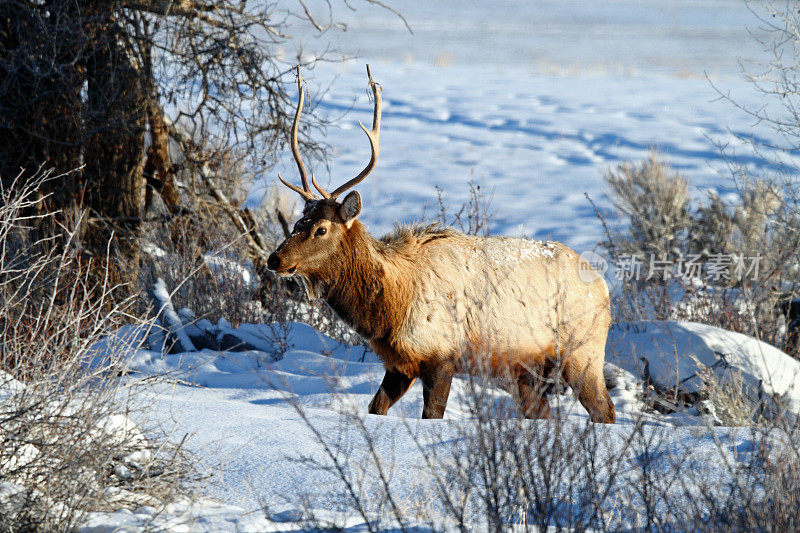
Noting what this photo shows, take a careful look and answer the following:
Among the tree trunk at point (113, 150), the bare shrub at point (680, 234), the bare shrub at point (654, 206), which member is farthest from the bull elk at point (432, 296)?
the bare shrub at point (654, 206)

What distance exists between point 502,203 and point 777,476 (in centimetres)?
1868

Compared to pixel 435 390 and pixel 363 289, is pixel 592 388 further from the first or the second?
pixel 363 289

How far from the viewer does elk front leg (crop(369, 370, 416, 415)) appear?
209 inches

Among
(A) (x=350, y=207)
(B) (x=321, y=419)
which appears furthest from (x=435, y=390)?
(A) (x=350, y=207)

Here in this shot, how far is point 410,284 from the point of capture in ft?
17.7

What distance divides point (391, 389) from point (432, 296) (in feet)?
2.20

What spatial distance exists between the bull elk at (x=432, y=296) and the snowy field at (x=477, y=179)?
0.83ft

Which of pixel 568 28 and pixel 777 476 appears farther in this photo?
pixel 568 28

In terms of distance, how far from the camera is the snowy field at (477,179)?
3.89 m

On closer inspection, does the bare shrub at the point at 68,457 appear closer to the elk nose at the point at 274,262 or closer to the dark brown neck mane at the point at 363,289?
the elk nose at the point at 274,262

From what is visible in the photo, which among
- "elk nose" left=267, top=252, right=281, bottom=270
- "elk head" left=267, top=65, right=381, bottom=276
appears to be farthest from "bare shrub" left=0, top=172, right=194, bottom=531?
"elk head" left=267, top=65, right=381, bottom=276

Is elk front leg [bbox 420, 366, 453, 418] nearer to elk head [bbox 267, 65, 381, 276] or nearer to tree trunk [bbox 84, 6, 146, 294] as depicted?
elk head [bbox 267, 65, 381, 276]

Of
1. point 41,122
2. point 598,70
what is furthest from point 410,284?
point 598,70

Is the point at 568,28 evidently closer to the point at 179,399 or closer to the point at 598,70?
the point at 598,70
